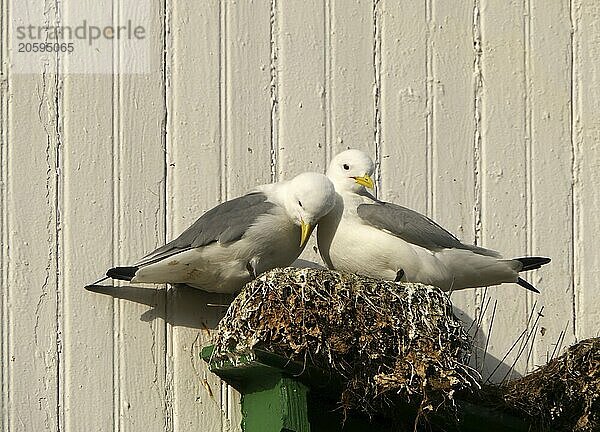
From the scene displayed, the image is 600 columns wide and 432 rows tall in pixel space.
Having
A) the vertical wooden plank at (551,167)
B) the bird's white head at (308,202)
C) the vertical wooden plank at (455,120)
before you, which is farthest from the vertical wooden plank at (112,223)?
the vertical wooden plank at (551,167)

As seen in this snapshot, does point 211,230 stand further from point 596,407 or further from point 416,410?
point 596,407

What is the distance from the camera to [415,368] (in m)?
3.47

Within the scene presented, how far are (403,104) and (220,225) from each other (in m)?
1.02

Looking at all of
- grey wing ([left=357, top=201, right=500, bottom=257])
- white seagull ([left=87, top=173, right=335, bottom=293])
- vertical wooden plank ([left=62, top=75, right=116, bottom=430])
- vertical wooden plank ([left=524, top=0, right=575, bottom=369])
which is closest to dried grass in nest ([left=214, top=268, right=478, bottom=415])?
white seagull ([left=87, top=173, right=335, bottom=293])

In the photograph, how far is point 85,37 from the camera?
437 cm

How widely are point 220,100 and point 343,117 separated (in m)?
0.42

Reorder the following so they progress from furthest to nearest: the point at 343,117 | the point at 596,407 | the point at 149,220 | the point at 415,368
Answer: the point at 343,117 < the point at 149,220 < the point at 596,407 < the point at 415,368

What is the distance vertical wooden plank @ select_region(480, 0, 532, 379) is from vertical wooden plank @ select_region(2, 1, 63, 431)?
1.43m

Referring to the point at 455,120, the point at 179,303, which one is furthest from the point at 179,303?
the point at 455,120

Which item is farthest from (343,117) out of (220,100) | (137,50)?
(137,50)

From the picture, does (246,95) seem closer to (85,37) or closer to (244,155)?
(244,155)

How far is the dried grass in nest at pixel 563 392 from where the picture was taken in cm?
377

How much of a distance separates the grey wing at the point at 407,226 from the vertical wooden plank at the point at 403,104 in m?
0.48

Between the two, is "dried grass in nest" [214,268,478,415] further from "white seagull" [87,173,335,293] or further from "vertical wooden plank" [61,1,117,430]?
"vertical wooden plank" [61,1,117,430]
